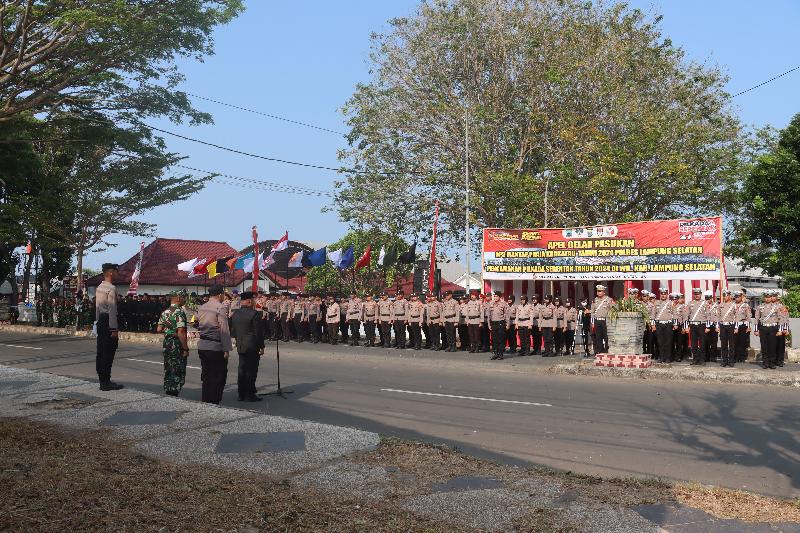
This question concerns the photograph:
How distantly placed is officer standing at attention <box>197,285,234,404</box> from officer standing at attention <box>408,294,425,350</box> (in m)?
13.3

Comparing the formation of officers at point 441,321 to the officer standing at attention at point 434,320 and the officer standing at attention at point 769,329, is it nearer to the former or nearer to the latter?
the officer standing at attention at point 434,320

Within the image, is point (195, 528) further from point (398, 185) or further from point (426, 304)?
point (398, 185)

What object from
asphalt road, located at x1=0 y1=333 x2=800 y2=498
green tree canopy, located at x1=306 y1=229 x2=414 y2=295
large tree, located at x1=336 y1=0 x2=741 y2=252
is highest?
large tree, located at x1=336 y1=0 x2=741 y2=252

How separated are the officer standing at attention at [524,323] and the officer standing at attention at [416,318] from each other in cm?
382

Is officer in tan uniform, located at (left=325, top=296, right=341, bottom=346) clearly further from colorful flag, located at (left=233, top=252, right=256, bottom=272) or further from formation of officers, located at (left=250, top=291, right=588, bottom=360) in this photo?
colorful flag, located at (left=233, top=252, right=256, bottom=272)

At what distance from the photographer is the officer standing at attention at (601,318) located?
1938cm

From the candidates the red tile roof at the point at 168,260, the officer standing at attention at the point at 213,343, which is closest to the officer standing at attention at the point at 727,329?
the officer standing at attention at the point at 213,343

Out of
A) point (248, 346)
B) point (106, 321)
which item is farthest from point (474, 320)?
point (106, 321)

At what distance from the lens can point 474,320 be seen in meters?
22.7

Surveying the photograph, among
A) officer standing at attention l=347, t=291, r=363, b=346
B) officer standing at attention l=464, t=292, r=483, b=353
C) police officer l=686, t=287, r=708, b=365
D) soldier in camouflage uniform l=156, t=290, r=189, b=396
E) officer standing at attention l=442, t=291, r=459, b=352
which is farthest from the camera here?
officer standing at attention l=347, t=291, r=363, b=346

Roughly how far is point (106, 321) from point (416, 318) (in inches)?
537

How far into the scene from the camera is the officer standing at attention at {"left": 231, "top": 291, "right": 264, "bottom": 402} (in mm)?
12461

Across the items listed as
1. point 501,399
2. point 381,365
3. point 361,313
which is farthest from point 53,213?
point 501,399

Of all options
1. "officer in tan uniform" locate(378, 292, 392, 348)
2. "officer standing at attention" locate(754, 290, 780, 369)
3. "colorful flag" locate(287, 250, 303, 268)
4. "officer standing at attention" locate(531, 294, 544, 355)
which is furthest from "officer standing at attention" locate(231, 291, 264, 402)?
"colorful flag" locate(287, 250, 303, 268)
